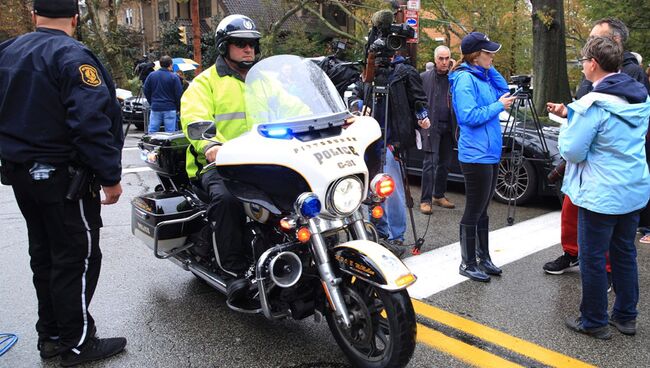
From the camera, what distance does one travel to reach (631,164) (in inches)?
137

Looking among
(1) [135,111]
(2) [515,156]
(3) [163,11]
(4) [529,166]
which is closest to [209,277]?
(2) [515,156]

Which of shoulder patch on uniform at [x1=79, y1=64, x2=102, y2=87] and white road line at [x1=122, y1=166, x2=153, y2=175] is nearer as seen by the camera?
shoulder patch on uniform at [x1=79, y1=64, x2=102, y2=87]

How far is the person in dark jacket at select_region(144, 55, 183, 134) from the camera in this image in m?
11.0

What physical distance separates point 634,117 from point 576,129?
35cm

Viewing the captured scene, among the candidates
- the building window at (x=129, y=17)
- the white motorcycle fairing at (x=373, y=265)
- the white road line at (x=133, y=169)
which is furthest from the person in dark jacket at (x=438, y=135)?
the building window at (x=129, y=17)

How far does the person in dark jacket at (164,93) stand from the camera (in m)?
11.0

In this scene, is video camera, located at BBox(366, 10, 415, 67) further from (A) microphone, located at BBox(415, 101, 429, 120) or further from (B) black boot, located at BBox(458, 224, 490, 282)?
(B) black boot, located at BBox(458, 224, 490, 282)

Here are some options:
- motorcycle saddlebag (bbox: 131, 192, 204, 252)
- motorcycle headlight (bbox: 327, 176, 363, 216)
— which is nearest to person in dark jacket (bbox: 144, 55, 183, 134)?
motorcycle saddlebag (bbox: 131, 192, 204, 252)

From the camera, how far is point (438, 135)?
24.0 ft

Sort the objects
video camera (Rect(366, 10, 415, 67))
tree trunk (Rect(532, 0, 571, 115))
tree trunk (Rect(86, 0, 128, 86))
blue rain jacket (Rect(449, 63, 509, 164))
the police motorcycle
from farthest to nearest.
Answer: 1. tree trunk (Rect(86, 0, 128, 86))
2. tree trunk (Rect(532, 0, 571, 115))
3. video camera (Rect(366, 10, 415, 67))
4. blue rain jacket (Rect(449, 63, 509, 164))
5. the police motorcycle

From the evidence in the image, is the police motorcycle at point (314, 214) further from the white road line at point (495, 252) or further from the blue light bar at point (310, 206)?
the white road line at point (495, 252)

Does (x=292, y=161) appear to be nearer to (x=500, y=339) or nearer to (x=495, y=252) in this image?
(x=500, y=339)

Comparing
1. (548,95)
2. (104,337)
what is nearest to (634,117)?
(104,337)

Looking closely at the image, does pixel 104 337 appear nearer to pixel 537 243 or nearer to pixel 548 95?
pixel 537 243
